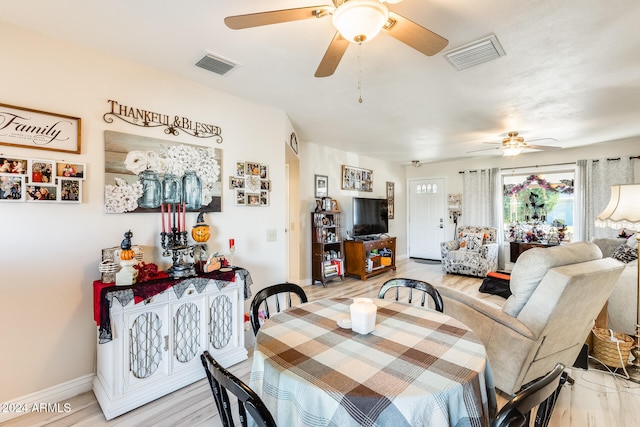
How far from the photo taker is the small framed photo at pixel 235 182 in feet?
9.18

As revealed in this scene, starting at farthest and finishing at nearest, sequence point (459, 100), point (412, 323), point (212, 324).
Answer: point (459, 100) < point (212, 324) < point (412, 323)

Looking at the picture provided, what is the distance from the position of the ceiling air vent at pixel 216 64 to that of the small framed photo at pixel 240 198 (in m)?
1.06

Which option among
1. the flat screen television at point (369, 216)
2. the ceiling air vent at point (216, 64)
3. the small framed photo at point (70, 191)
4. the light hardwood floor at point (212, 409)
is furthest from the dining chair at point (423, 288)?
the flat screen television at point (369, 216)

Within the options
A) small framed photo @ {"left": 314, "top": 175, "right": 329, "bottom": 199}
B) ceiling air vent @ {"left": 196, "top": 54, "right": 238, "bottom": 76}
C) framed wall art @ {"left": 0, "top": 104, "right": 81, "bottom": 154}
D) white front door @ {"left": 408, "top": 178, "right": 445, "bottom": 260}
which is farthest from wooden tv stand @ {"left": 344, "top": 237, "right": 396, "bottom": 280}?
framed wall art @ {"left": 0, "top": 104, "right": 81, "bottom": 154}

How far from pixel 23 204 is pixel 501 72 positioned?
143 inches

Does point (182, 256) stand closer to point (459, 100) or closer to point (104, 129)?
point (104, 129)

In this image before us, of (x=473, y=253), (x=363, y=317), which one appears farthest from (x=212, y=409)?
(x=473, y=253)

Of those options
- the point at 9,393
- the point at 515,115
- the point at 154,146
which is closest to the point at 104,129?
the point at 154,146

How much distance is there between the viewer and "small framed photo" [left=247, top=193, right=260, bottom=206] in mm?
2930

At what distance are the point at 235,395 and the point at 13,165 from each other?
2132mm

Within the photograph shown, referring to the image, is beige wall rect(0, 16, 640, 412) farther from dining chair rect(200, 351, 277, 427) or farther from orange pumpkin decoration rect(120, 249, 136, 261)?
dining chair rect(200, 351, 277, 427)

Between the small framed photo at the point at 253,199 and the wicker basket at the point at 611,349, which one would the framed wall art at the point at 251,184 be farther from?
the wicker basket at the point at 611,349

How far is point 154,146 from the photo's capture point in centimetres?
235

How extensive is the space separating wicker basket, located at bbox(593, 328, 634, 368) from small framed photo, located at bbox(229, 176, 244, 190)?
338cm
